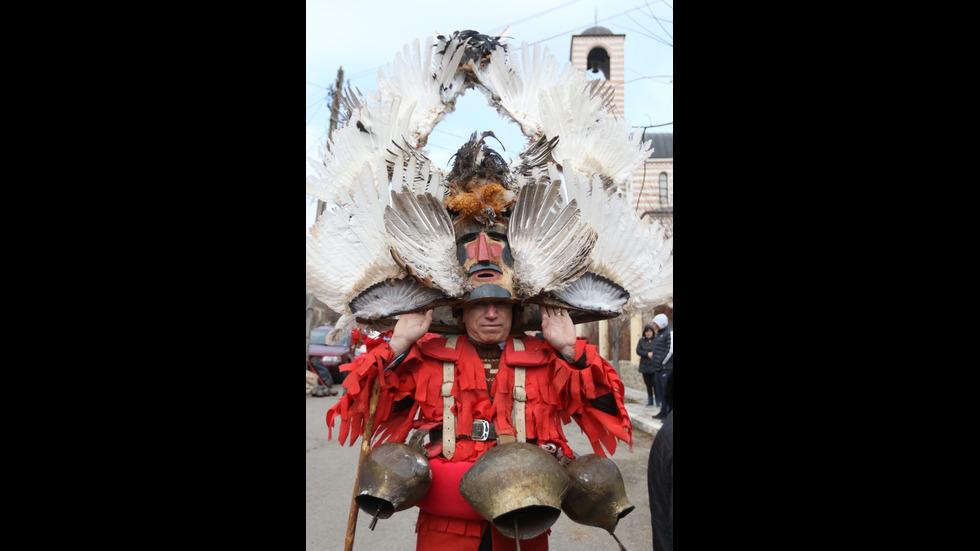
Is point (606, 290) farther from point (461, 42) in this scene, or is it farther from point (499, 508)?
point (461, 42)

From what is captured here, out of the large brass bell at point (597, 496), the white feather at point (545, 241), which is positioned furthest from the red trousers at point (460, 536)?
the white feather at point (545, 241)

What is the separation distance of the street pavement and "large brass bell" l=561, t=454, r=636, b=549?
2.07m

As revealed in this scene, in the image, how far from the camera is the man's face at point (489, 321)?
2.76m

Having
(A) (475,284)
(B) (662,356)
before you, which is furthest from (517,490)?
(B) (662,356)

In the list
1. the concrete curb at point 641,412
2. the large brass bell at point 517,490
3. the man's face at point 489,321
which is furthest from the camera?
the concrete curb at point 641,412

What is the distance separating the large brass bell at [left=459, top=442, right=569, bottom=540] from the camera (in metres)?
2.14

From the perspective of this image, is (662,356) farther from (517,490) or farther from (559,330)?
(517,490)

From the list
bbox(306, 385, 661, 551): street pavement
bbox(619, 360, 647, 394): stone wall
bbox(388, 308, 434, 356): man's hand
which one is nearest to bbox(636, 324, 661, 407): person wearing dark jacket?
bbox(306, 385, 661, 551): street pavement

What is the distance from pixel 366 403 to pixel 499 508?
893 millimetres

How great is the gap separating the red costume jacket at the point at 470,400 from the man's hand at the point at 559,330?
46 mm

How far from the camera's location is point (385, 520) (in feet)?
17.1

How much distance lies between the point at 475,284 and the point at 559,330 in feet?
1.56

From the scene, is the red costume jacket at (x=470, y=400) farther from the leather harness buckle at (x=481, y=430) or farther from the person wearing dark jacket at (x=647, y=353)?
the person wearing dark jacket at (x=647, y=353)
